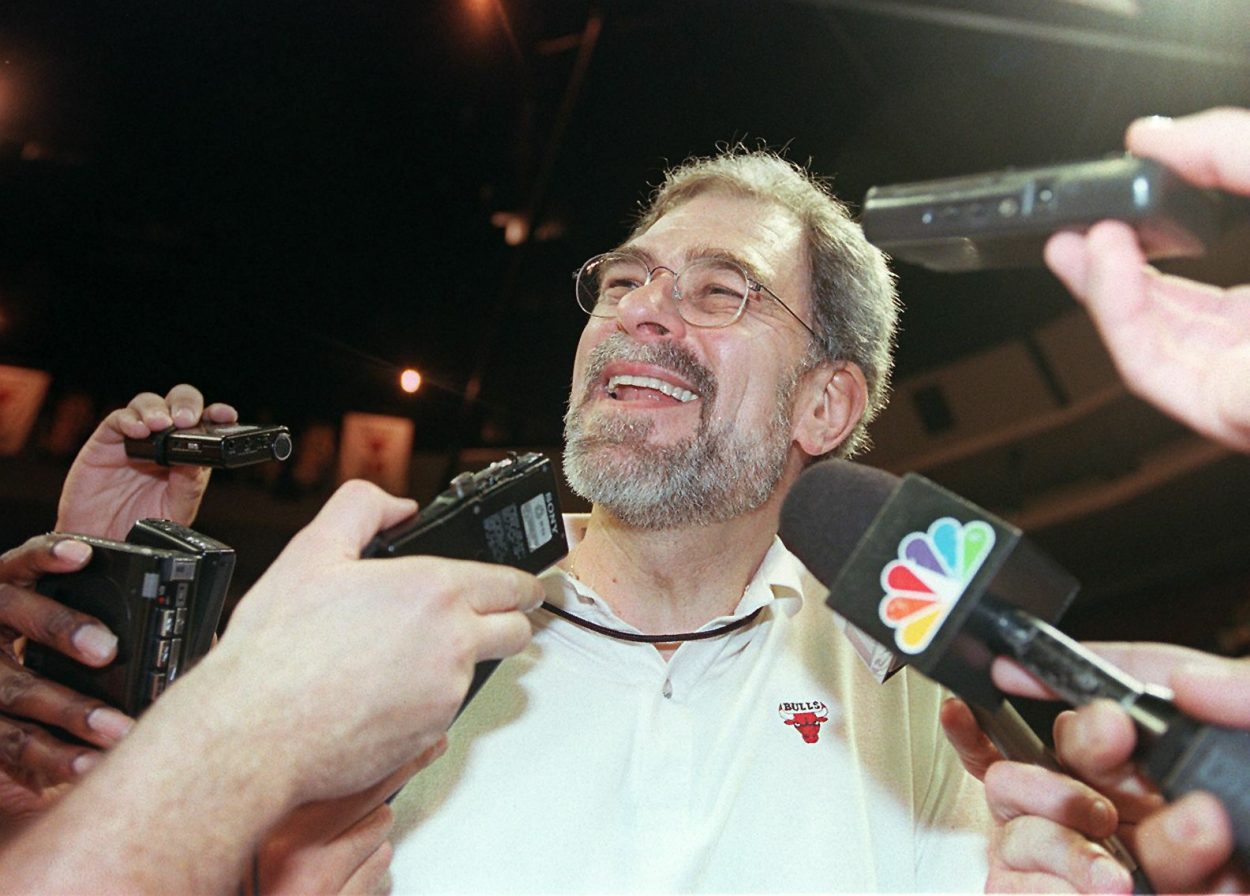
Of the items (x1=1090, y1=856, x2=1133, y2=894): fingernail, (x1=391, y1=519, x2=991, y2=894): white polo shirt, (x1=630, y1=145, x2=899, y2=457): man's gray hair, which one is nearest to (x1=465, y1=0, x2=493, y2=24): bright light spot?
(x1=630, y1=145, x2=899, y2=457): man's gray hair

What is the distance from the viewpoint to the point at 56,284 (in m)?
2.58

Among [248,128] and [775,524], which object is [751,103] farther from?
[775,524]

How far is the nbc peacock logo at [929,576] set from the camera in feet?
2.43

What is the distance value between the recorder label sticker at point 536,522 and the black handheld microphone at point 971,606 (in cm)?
39

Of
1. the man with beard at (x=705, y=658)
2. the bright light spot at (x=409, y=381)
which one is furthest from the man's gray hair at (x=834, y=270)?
the bright light spot at (x=409, y=381)

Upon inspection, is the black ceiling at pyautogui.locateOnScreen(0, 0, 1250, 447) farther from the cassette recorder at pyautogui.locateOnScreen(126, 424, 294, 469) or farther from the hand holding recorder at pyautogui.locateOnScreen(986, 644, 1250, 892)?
the hand holding recorder at pyautogui.locateOnScreen(986, 644, 1250, 892)

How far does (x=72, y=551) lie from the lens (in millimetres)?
1175

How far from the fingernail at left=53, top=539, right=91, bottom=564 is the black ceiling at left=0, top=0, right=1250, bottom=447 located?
146cm

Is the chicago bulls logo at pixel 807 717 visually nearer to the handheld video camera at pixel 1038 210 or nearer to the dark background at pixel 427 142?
the handheld video camera at pixel 1038 210

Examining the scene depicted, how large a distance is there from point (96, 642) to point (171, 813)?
19.5 inches

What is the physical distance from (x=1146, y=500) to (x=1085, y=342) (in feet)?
4.71

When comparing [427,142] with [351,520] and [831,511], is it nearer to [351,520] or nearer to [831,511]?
[351,520]

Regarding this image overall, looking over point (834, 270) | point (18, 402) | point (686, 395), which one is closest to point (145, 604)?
point (686, 395)

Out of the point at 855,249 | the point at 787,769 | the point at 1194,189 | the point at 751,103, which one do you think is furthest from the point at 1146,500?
the point at 1194,189
